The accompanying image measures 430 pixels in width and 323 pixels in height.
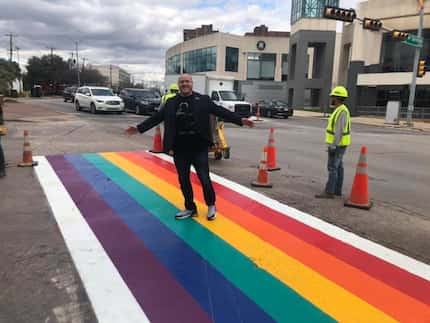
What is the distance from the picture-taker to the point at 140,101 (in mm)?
25969

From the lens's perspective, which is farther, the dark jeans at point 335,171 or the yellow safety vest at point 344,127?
the dark jeans at point 335,171

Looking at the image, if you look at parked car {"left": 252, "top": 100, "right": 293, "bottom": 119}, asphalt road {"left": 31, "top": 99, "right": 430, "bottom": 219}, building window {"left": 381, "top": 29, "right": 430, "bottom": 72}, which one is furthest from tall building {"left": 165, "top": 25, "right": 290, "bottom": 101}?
asphalt road {"left": 31, "top": 99, "right": 430, "bottom": 219}

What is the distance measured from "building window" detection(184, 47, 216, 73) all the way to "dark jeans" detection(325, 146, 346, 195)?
63571 mm

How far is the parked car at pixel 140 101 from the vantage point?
2563 centimetres

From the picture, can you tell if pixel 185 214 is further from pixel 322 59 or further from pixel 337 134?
pixel 322 59

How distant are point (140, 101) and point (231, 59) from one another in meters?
44.4

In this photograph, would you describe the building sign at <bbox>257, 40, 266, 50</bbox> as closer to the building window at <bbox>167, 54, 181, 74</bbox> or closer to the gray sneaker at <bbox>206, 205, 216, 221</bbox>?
the building window at <bbox>167, 54, 181, 74</bbox>

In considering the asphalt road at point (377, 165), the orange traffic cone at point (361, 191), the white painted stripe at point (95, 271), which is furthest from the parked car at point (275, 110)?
the white painted stripe at point (95, 271)

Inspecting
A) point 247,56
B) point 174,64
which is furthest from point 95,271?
point 174,64

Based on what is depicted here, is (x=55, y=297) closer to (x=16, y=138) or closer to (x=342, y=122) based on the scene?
(x=342, y=122)

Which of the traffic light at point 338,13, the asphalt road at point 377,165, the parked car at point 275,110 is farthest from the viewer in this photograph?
the parked car at point 275,110

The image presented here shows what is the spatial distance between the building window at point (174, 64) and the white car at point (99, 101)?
56035 millimetres

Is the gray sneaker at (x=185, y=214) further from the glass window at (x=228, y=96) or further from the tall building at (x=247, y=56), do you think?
the tall building at (x=247, y=56)

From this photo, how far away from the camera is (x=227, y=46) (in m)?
66.5
